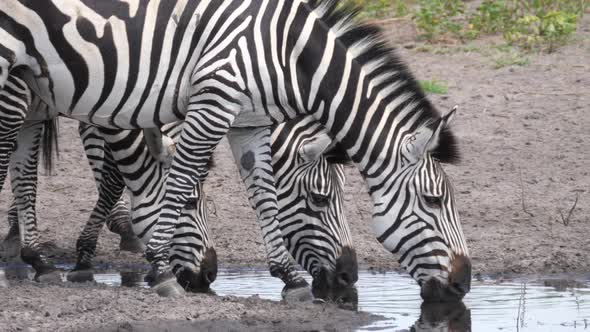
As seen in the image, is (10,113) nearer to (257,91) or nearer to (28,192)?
(28,192)

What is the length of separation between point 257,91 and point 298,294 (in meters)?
1.47

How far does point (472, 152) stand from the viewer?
491 inches

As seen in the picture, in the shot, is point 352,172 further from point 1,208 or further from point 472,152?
point 1,208

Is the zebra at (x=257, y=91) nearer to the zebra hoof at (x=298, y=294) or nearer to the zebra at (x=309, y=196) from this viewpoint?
the zebra hoof at (x=298, y=294)

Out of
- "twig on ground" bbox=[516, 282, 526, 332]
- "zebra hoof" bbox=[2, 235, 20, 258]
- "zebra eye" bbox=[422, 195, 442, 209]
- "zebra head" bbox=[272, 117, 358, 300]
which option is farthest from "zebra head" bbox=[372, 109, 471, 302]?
"zebra hoof" bbox=[2, 235, 20, 258]

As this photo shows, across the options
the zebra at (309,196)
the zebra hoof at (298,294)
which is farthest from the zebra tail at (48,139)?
the zebra hoof at (298,294)

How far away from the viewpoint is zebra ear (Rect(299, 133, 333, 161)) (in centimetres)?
908

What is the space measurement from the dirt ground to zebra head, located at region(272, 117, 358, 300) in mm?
922

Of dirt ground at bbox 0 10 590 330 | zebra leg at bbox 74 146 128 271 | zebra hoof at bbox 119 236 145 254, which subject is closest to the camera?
dirt ground at bbox 0 10 590 330

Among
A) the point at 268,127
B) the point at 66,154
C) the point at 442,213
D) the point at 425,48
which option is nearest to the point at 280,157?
the point at 268,127

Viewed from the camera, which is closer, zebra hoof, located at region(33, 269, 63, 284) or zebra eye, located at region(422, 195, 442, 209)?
zebra eye, located at region(422, 195, 442, 209)

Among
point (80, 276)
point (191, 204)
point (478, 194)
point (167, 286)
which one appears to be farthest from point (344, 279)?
point (478, 194)

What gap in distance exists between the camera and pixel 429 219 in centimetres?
866

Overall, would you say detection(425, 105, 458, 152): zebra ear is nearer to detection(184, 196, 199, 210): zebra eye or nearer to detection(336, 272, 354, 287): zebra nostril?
detection(336, 272, 354, 287): zebra nostril
